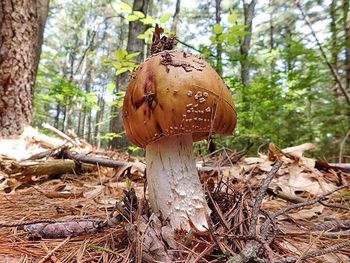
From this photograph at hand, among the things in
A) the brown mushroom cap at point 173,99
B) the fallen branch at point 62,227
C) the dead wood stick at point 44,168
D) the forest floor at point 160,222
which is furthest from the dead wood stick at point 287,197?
the dead wood stick at point 44,168

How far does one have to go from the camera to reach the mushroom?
1321mm

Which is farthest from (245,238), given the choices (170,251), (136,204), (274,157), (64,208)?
(274,157)

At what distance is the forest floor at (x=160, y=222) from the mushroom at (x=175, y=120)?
0.10 meters

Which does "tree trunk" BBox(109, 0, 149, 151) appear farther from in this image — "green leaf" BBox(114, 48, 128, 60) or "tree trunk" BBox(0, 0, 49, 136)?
"green leaf" BBox(114, 48, 128, 60)

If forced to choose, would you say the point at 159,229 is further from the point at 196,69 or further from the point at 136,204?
the point at 196,69

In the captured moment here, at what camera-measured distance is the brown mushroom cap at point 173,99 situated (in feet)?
4.31

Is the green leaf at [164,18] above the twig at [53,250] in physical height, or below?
above

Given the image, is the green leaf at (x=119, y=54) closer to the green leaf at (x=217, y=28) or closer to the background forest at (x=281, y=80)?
the background forest at (x=281, y=80)

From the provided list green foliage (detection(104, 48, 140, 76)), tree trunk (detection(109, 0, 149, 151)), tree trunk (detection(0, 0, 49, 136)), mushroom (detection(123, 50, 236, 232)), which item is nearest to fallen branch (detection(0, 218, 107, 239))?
mushroom (detection(123, 50, 236, 232))

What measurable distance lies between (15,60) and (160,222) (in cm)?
317

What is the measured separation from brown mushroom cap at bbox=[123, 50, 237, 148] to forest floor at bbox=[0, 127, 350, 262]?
35 cm

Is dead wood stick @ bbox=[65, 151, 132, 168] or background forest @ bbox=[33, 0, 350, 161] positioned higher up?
background forest @ bbox=[33, 0, 350, 161]

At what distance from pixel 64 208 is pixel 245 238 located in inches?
48.7

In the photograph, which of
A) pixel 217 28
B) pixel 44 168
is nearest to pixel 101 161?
pixel 44 168
